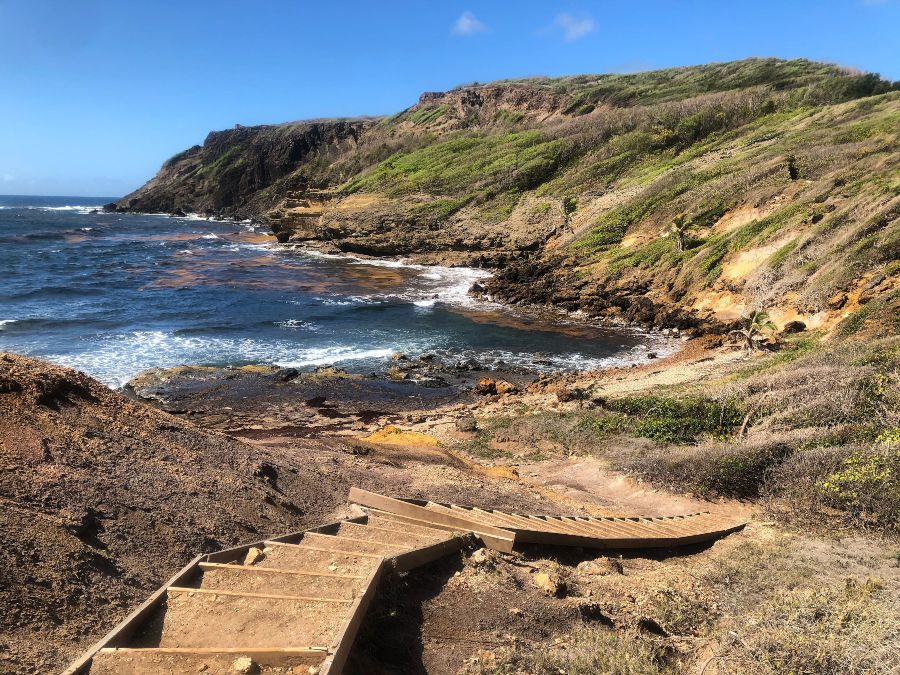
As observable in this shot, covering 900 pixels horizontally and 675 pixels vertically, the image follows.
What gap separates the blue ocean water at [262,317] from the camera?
24.6m

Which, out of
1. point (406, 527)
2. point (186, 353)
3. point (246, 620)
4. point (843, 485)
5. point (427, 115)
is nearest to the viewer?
point (246, 620)

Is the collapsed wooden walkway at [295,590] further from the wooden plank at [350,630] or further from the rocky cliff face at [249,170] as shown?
the rocky cliff face at [249,170]

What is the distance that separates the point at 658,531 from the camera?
8141 mm

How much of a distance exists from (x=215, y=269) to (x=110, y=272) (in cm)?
783

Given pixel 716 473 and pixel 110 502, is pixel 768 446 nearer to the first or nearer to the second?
pixel 716 473

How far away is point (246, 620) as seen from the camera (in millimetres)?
4328

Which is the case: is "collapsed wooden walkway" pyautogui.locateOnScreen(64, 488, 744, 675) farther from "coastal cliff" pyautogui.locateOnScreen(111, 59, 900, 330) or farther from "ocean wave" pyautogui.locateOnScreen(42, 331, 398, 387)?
"ocean wave" pyautogui.locateOnScreen(42, 331, 398, 387)

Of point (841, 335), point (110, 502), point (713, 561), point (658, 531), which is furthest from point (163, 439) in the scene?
point (841, 335)

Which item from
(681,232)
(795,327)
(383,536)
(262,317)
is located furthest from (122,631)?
(681,232)

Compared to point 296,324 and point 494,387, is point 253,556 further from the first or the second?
point 296,324

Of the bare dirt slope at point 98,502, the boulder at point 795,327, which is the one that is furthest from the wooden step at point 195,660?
the boulder at point 795,327

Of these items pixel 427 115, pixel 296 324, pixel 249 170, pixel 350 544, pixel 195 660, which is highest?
pixel 427 115

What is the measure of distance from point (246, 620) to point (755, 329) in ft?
70.2

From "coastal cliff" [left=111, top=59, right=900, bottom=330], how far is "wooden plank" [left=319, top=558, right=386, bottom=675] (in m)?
18.4
